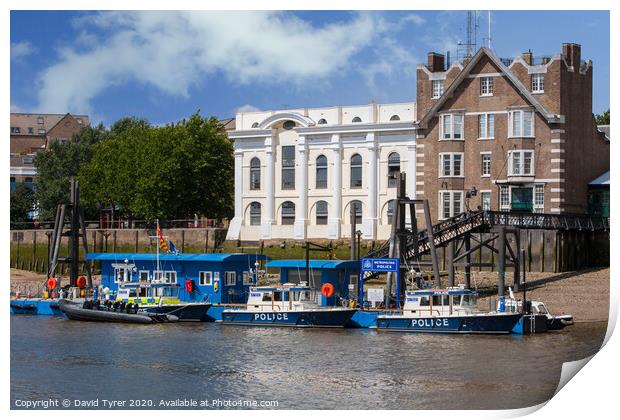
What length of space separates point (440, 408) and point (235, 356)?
13.7 metres

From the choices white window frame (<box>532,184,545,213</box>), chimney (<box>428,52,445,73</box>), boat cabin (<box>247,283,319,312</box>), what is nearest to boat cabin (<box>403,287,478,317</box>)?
boat cabin (<box>247,283,319,312</box>)

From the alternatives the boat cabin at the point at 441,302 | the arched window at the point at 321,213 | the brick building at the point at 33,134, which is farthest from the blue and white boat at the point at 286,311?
the brick building at the point at 33,134

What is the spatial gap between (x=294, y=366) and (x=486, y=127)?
3886 cm

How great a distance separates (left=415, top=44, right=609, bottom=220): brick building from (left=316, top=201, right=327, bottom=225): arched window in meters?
10.5

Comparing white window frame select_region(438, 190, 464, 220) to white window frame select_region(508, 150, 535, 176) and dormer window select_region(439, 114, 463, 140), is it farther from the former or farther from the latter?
white window frame select_region(508, 150, 535, 176)

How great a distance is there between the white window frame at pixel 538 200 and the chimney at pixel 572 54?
7.97 meters

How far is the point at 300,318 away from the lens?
218 feet

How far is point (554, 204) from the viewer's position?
82375mm

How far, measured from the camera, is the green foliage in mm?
103000

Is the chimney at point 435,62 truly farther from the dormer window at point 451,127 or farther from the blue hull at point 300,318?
the blue hull at point 300,318

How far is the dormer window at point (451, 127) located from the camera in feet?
285

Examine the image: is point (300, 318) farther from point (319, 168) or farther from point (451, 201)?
point (319, 168)

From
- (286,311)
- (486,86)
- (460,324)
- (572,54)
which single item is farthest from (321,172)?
(460,324)

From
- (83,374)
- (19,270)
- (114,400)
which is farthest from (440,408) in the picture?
(19,270)
